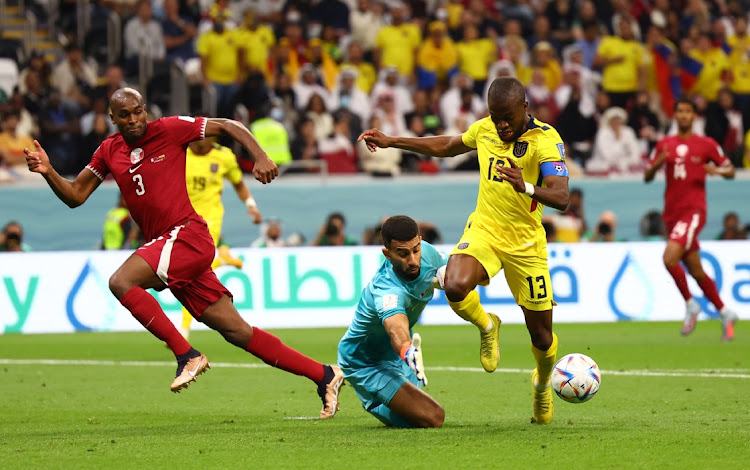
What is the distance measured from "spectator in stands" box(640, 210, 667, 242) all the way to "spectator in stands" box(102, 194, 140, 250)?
812 cm

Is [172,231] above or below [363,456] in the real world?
above

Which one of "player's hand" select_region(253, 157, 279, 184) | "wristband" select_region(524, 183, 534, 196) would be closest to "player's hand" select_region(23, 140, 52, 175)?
"player's hand" select_region(253, 157, 279, 184)

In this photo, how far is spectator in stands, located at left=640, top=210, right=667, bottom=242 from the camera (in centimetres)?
1941

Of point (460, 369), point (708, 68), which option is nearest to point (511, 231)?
point (460, 369)

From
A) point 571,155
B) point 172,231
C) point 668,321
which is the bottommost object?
point 668,321

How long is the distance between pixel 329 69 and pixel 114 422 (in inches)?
565

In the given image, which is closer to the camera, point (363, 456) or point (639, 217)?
point (363, 456)

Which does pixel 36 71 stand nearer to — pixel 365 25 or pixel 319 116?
pixel 319 116

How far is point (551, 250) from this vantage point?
56.8 ft

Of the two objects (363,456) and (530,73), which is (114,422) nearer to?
(363,456)

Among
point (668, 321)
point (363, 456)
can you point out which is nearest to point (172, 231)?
point (363, 456)

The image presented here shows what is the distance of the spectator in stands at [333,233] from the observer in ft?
60.5

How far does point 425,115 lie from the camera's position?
21219 millimetres

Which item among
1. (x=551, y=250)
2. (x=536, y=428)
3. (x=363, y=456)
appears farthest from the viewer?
(x=551, y=250)
